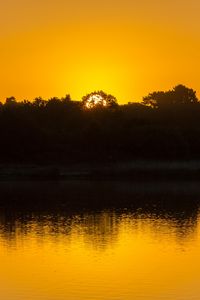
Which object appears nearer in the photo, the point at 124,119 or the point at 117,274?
the point at 117,274

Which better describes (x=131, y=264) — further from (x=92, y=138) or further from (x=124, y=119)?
(x=124, y=119)

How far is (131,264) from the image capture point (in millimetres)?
31703

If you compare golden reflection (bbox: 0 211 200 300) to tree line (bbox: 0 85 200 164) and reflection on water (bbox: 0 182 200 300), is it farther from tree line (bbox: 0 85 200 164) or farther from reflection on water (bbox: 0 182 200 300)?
tree line (bbox: 0 85 200 164)

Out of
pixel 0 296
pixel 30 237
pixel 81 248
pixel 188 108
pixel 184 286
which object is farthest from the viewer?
pixel 188 108

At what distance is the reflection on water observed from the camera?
87.1ft

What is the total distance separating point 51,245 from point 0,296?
11952 mm

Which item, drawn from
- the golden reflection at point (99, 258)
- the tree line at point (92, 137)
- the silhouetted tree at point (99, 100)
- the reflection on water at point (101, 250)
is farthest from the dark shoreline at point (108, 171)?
the golden reflection at point (99, 258)

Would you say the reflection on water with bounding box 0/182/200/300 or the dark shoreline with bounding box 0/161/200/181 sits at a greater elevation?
the dark shoreline with bounding box 0/161/200/181

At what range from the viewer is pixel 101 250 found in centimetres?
3588

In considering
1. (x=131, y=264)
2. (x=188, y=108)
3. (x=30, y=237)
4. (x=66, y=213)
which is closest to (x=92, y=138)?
(x=188, y=108)

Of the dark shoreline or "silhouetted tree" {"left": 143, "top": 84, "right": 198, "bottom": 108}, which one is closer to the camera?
the dark shoreline

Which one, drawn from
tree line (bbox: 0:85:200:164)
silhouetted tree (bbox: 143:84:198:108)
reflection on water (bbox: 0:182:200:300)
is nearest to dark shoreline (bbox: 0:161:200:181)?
tree line (bbox: 0:85:200:164)

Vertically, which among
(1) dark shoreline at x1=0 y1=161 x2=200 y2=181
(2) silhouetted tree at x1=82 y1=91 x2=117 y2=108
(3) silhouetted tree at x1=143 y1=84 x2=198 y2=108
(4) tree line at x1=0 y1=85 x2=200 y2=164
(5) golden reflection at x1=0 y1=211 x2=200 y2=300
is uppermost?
(3) silhouetted tree at x1=143 y1=84 x2=198 y2=108

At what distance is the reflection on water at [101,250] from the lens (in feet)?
87.1
